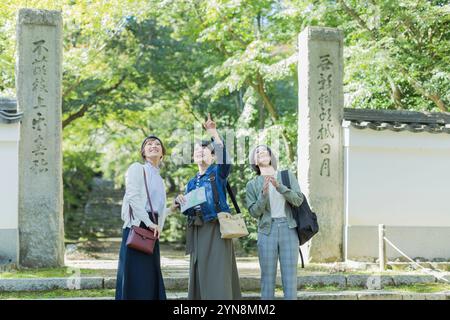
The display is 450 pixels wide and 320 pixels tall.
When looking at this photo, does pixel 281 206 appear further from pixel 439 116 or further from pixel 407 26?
pixel 407 26

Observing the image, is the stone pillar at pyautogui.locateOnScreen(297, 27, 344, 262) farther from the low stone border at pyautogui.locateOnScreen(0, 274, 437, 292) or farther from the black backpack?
the black backpack

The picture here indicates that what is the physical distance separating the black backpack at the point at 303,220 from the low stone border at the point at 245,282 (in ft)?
7.39

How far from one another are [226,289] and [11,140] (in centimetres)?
496

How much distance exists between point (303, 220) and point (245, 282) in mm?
2368

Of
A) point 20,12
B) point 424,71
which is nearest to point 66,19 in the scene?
point 20,12

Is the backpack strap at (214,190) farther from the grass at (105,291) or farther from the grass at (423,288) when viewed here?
the grass at (423,288)

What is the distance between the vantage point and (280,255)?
6.60m

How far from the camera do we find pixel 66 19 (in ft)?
50.9

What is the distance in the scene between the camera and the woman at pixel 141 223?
→ 6223 mm

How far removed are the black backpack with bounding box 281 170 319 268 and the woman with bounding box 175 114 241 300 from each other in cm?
72

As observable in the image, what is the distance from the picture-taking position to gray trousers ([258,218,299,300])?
654cm

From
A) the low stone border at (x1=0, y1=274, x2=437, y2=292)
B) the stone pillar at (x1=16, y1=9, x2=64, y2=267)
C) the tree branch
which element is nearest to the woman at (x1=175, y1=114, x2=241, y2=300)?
the low stone border at (x1=0, y1=274, x2=437, y2=292)

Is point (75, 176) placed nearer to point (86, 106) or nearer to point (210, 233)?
point (86, 106)
